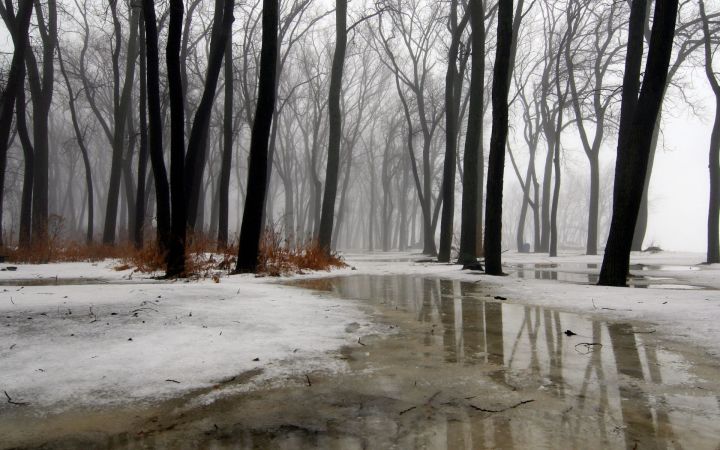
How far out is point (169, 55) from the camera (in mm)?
7535

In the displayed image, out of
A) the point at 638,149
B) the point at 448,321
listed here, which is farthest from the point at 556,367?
the point at 638,149

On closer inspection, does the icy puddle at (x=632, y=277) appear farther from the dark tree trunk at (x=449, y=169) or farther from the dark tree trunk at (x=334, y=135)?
the dark tree trunk at (x=334, y=135)

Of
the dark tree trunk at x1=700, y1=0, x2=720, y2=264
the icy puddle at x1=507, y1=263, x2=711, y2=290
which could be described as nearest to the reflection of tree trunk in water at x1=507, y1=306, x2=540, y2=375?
the icy puddle at x1=507, y1=263, x2=711, y2=290

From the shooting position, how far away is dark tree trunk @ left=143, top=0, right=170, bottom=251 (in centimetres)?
812

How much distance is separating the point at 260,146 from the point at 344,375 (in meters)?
6.22

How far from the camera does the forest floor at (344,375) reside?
172cm

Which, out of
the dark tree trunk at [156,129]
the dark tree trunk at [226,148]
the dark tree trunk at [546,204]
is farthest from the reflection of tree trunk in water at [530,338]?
the dark tree trunk at [546,204]

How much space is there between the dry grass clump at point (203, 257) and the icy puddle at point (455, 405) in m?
5.12

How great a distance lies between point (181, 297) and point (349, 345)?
222 cm

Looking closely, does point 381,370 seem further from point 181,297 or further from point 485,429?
point 181,297

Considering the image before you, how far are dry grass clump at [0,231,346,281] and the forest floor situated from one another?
3.84 meters

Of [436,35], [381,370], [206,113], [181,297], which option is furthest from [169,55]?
[436,35]

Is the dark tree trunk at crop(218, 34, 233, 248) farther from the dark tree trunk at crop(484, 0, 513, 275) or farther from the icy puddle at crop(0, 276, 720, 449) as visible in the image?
the icy puddle at crop(0, 276, 720, 449)

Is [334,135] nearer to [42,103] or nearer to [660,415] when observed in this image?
[42,103]
